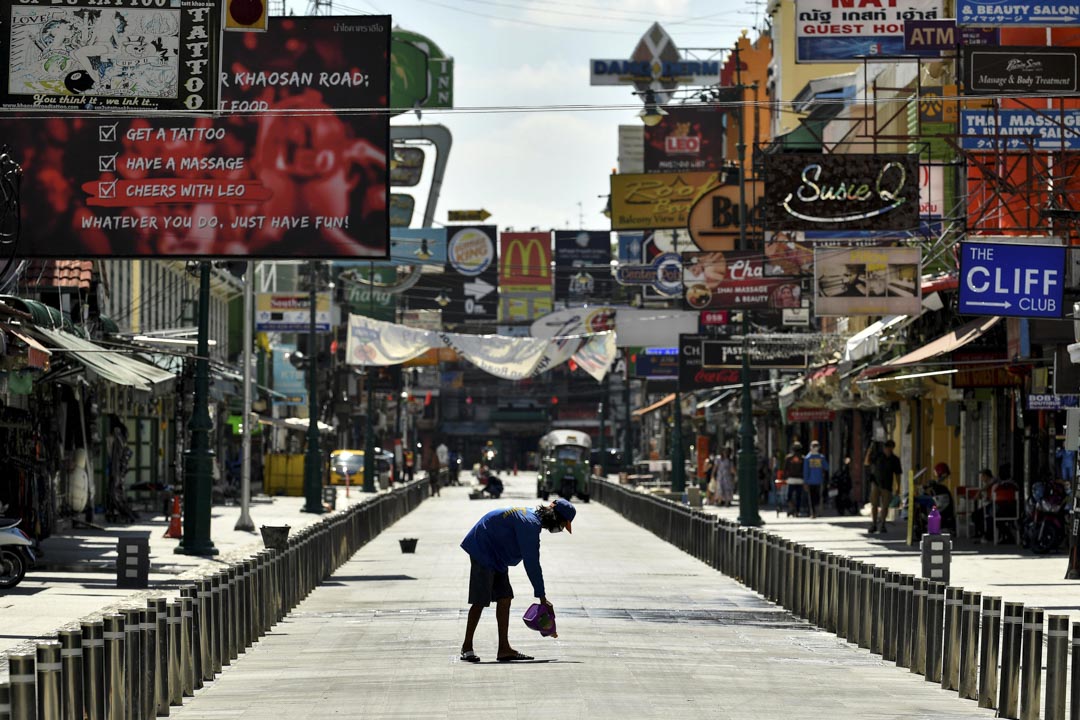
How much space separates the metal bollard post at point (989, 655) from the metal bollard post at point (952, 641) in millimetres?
882

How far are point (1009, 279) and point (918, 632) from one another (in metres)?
9.88

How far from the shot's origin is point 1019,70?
27.0 metres

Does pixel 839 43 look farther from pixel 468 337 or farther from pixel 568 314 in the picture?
pixel 568 314

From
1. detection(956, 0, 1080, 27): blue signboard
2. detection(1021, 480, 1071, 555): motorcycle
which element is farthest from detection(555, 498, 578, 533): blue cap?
detection(1021, 480, 1071, 555): motorcycle

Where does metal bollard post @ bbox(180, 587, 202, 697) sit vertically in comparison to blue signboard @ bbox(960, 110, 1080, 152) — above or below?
below

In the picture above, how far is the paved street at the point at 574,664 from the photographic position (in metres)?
13.2

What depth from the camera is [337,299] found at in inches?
4210

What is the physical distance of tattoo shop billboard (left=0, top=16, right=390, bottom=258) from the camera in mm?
26094

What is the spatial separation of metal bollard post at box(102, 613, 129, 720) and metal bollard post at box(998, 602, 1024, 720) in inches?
227

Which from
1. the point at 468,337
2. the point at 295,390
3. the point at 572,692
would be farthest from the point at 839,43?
the point at 295,390

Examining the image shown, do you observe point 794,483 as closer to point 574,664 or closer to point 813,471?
point 813,471

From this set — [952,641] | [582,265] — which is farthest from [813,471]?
[582,265]

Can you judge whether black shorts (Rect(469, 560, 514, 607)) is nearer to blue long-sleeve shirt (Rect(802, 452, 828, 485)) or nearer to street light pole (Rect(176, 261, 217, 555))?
street light pole (Rect(176, 261, 217, 555))

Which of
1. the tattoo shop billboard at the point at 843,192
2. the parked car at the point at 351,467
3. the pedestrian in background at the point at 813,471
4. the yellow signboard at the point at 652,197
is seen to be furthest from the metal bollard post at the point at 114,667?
the parked car at the point at 351,467
